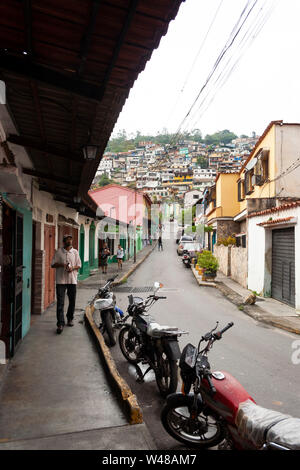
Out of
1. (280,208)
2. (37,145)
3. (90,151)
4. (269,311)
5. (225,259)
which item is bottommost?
(269,311)

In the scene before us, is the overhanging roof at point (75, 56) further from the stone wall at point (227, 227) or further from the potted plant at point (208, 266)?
the stone wall at point (227, 227)

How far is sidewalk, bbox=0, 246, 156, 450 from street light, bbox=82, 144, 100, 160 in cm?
296

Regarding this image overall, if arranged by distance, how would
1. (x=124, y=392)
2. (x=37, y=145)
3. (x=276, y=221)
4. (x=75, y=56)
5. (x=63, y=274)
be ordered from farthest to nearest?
1. (x=276, y=221)
2. (x=63, y=274)
3. (x=37, y=145)
4. (x=124, y=392)
5. (x=75, y=56)

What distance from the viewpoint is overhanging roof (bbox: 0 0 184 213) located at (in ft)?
7.47

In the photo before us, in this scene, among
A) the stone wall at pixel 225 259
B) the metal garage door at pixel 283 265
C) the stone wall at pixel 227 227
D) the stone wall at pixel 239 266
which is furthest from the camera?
the stone wall at pixel 227 227

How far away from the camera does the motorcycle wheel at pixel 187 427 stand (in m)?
3.09

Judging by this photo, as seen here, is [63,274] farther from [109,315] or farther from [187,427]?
[187,427]

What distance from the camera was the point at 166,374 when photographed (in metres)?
4.14

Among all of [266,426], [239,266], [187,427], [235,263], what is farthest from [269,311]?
[266,426]

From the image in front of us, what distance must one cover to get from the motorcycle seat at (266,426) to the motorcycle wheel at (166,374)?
1353mm

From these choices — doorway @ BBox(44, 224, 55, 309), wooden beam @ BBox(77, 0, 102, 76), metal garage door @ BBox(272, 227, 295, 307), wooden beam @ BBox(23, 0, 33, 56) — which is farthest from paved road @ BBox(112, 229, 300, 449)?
wooden beam @ BBox(23, 0, 33, 56)

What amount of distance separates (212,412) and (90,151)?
3500 millimetres

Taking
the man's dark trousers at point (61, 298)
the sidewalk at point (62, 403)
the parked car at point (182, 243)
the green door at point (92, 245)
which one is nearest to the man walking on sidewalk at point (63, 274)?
the man's dark trousers at point (61, 298)
